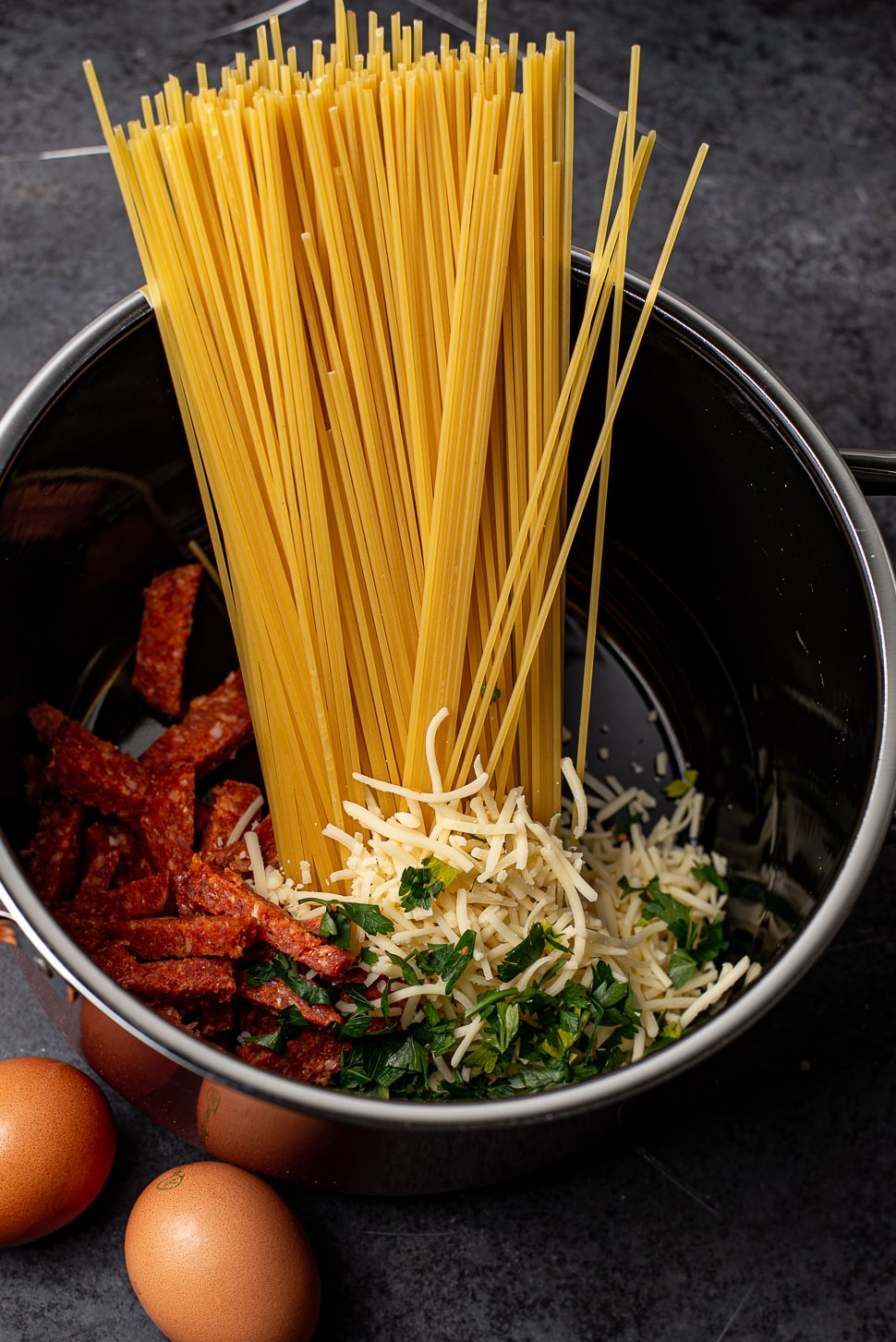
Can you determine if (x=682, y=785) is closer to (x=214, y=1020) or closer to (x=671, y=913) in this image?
(x=671, y=913)

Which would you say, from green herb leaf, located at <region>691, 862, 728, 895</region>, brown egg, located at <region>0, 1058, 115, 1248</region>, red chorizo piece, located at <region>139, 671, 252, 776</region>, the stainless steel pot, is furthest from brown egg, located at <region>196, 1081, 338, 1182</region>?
green herb leaf, located at <region>691, 862, 728, 895</region>

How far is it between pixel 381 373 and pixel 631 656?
0.45m

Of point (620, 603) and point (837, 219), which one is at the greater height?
point (837, 219)

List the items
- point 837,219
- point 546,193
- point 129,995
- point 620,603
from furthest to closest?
1. point 837,219
2. point 620,603
3. point 546,193
4. point 129,995

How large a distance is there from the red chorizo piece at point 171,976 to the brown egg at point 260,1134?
92 millimetres

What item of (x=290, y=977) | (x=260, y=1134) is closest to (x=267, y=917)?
(x=290, y=977)

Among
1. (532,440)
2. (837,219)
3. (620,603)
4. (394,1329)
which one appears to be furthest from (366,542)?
(837,219)

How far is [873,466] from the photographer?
928 millimetres

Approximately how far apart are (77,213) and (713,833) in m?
1.00

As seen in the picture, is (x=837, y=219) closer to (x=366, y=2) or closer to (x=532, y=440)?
(x=366, y=2)

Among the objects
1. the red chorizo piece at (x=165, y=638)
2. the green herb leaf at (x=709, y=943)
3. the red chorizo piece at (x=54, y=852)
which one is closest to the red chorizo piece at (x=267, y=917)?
the red chorizo piece at (x=54, y=852)

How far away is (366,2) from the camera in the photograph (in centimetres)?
149

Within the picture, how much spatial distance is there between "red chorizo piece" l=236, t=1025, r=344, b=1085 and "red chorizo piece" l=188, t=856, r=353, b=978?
0.20 ft

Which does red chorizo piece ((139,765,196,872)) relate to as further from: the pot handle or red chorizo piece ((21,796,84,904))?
the pot handle
